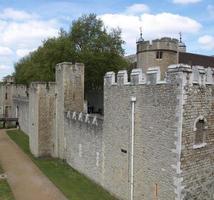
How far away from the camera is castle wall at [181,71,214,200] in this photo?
12047 millimetres

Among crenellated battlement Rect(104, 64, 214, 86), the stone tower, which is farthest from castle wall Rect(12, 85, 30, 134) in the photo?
crenellated battlement Rect(104, 64, 214, 86)

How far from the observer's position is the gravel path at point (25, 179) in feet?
55.4

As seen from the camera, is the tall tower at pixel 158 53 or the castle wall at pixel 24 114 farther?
the castle wall at pixel 24 114

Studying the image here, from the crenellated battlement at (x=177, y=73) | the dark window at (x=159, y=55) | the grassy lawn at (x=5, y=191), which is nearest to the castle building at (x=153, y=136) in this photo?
the crenellated battlement at (x=177, y=73)

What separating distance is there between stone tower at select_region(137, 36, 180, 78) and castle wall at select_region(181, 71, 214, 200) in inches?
816

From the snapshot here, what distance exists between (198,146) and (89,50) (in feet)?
89.1

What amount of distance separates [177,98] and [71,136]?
11532 mm

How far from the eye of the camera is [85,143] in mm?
19828

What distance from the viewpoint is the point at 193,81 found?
12070 millimetres

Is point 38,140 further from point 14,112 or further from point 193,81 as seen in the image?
point 14,112

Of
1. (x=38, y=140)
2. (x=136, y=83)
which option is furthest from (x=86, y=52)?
(x=136, y=83)

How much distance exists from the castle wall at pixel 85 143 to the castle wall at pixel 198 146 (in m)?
6.03

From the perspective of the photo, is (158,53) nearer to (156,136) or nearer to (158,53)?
(158,53)

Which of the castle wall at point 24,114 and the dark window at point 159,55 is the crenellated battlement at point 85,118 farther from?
the castle wall at point 24,114
